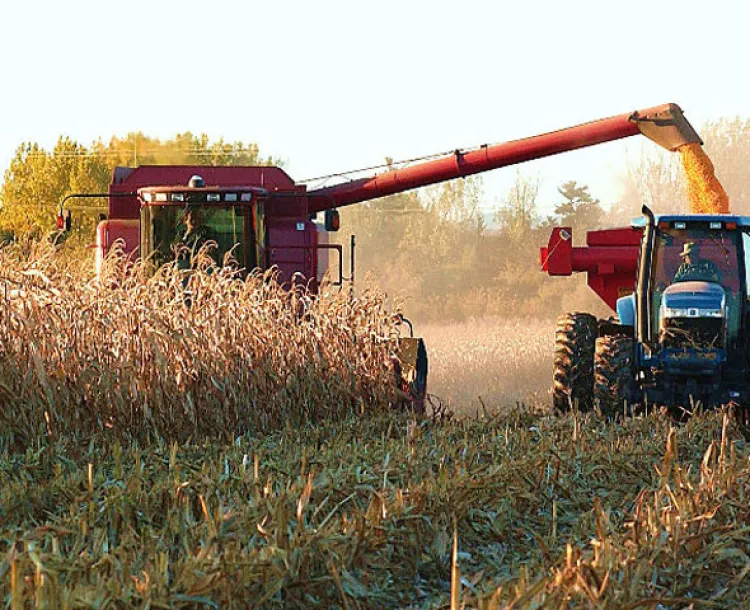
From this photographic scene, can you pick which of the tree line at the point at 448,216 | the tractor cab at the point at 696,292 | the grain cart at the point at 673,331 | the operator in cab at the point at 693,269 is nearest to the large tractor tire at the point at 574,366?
the grain cart at the point at 673,331

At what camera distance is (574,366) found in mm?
10211

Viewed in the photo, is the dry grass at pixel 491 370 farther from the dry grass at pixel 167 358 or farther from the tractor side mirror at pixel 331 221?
the dry grass at pixel 167 358

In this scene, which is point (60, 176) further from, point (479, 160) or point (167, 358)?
point (167, 358)

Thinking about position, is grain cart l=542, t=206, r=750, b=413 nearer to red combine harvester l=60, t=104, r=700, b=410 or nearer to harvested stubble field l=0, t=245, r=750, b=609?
harvested stubble field l=0, t=245, r=750, b=609

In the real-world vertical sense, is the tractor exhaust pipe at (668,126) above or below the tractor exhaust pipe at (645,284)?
above

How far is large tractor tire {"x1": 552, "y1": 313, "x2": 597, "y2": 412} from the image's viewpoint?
402 inches

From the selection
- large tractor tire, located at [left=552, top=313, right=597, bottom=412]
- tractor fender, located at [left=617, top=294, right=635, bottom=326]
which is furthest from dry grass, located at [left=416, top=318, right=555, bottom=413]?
tractor fender, located at [left=617, top=294, right=635, bottom=326]

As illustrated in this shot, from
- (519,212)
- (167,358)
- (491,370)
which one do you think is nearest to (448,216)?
(519,212)

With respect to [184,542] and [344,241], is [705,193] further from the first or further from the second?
[344,241]

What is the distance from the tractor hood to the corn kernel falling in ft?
9.46

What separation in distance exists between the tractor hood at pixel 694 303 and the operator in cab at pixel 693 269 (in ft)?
0.91

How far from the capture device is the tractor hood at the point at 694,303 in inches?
371

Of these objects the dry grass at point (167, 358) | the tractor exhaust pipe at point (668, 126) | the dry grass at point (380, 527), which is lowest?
the dry grass at point (380, 527)

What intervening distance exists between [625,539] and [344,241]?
4603 cm
